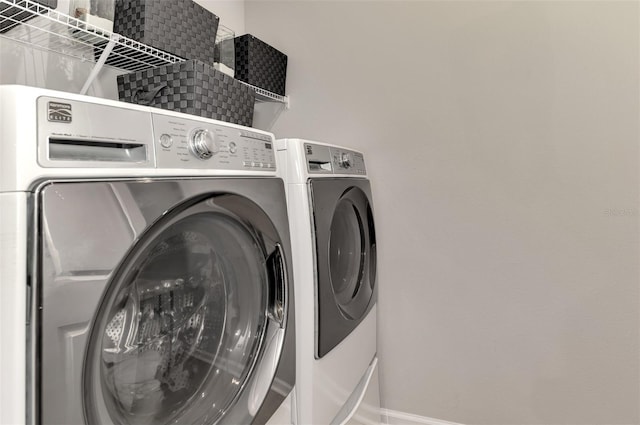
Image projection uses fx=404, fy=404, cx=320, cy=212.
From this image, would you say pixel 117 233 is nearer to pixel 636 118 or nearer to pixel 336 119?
pixel 336 119

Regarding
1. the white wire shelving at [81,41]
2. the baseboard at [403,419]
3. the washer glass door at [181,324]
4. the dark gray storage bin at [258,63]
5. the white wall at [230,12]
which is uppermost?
the white wall at [230,12]

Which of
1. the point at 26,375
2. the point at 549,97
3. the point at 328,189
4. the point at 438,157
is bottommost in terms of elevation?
the point at 26,375

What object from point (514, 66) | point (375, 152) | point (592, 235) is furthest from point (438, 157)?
point (592, 235)

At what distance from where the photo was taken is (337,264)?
1.39 metres

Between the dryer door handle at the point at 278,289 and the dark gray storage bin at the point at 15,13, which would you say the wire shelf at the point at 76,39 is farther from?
the dryer door handle at the point at 278,289

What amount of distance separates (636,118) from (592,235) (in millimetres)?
427

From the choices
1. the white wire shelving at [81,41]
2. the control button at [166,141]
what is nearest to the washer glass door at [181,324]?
the control button at [166,141]

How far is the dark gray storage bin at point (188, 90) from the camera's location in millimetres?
1146

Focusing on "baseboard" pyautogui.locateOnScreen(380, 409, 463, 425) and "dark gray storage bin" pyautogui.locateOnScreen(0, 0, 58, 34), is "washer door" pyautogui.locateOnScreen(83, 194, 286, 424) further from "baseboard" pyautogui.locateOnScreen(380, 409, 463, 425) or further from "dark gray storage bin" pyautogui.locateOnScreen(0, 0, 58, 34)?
"baseboard" pyautogui.locateOnScreen(380, 409, 463, 425)

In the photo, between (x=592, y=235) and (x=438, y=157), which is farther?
(x=438, y=157)

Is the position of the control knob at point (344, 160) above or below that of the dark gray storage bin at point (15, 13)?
below

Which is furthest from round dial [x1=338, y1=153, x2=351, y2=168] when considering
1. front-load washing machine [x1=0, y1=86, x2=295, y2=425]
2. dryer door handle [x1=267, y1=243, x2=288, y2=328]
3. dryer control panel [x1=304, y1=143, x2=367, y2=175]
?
dryer door handle [x1=267, y1=243, x2=288, y2=328]

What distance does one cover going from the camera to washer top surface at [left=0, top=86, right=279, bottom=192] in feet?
1.73

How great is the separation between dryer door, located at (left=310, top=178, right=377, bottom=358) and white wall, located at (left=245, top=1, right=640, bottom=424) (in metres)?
0.23
